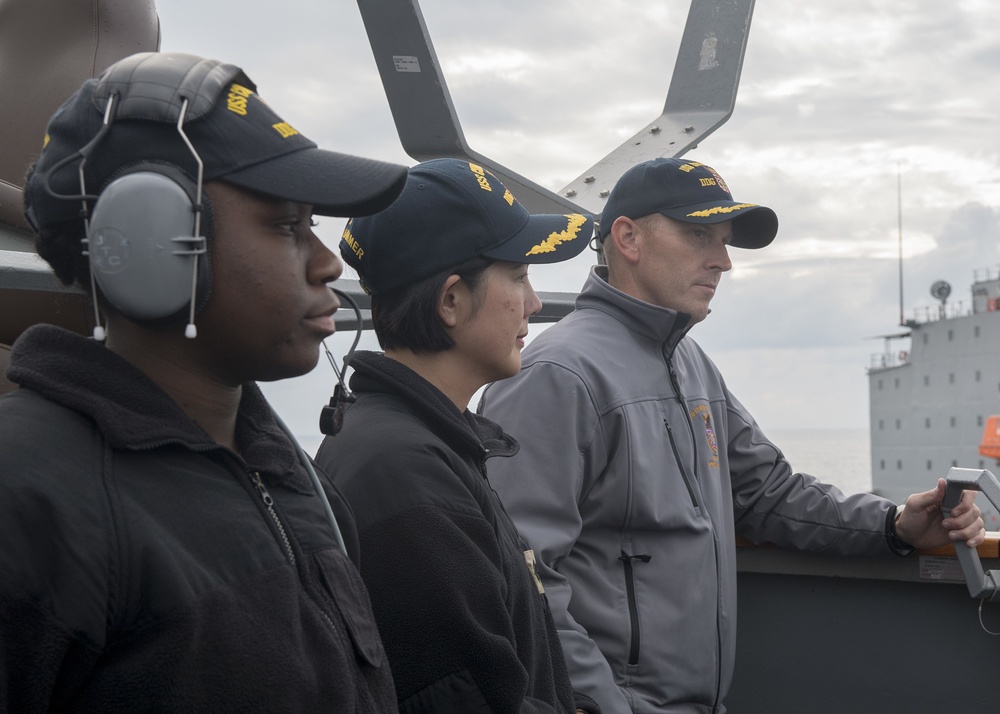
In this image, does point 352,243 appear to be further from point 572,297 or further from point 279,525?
point 572,297

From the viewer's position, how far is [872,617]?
3018 millimetres

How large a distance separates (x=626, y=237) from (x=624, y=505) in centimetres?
81

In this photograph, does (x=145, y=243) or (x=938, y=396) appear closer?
(x=145, y=243)

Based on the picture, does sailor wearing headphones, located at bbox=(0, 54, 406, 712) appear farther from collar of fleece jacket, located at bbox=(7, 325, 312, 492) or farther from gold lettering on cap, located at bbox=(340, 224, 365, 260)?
gold lettering on cap, located at bbox=(340, 224, 365, 260)

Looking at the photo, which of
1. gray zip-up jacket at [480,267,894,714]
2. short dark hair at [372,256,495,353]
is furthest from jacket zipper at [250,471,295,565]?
gray zip-up jacket at [480,267,894,714]

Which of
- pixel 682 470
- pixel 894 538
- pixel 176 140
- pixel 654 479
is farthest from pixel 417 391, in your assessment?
pixel 894 538

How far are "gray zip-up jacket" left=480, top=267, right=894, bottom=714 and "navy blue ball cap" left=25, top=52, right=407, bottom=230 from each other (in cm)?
119

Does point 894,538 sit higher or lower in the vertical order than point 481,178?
lower

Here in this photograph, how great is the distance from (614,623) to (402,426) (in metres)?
0.89

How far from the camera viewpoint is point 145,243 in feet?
3.63

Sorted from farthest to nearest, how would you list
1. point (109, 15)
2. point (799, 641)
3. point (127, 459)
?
1. point (799, 641)
2. point (109, 15)
3. point (127, 459)

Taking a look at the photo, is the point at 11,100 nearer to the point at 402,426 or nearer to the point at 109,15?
the point at 109,15

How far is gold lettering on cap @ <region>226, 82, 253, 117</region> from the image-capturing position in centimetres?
119

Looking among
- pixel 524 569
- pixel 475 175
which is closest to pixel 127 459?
pixel 524 569
